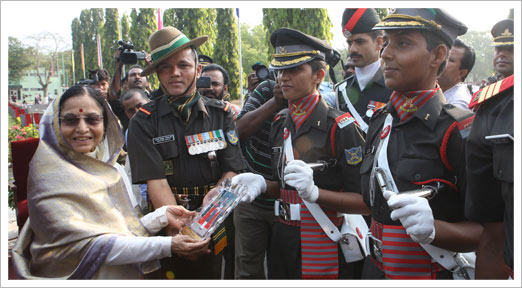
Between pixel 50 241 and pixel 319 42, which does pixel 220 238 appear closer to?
pixel 50 241

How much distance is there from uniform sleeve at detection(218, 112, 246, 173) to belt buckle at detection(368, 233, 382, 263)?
1.22 m

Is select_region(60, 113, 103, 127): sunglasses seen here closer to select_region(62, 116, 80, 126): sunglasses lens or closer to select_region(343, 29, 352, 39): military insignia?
select_region(62, 116, 80, 126): sunglasses lens

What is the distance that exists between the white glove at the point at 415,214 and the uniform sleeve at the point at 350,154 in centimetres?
81

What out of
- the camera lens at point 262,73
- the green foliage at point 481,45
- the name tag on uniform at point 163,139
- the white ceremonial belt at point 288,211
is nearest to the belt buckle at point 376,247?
the white ceremonial belt at point 288,211

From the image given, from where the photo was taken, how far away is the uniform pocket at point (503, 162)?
1.61m

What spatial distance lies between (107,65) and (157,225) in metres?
26.3

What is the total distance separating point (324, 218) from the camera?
2.83m

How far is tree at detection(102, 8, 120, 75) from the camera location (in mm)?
26328

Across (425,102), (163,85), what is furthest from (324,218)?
(163,85)

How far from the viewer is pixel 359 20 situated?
135 inches

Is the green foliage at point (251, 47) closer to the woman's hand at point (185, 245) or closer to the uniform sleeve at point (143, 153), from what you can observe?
the uniform sleeve at point (143, 153)

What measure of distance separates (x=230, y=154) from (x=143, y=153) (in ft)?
2.15

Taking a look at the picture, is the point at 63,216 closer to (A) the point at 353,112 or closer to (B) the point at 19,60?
(A) the point at 353,112

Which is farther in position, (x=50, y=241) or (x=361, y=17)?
(x=361, y=17)
